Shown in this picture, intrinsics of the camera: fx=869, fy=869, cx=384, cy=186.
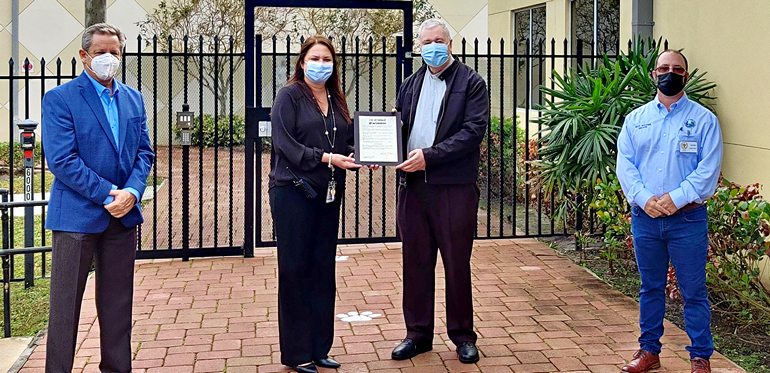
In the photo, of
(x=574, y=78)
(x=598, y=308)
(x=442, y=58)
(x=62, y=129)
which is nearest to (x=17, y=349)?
(x=62, y=129)

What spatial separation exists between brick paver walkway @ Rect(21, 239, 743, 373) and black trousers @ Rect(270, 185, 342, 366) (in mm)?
235

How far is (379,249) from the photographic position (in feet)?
28.8

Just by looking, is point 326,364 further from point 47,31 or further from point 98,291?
point 47,31

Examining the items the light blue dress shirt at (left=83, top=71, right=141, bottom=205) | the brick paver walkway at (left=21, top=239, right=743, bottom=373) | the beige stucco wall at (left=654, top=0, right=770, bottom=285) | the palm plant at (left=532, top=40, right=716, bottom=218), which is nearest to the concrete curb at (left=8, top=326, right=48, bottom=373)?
the brick paver walkway at (left=21, top=239, right=743, bottom=373)

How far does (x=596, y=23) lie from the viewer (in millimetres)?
11484

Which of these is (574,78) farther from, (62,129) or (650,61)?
(62,129)

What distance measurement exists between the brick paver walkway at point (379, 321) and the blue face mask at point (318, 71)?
1.72 metres

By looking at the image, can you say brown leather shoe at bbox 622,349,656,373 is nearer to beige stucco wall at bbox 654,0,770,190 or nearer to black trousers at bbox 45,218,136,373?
beige stucco wall at bbox 654,0,770,190

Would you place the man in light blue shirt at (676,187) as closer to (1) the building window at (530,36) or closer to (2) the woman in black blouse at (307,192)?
(2) the woman in black blouse at (307,192)

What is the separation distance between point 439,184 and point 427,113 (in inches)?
17.5

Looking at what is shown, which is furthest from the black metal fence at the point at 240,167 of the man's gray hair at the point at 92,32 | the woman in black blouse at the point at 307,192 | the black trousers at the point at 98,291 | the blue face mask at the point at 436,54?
the man's gray hair at the point at 92,32

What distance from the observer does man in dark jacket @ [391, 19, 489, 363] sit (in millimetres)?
5176

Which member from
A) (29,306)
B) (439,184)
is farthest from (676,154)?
(29,306)

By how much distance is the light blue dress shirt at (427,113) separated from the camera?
5.25 metres
